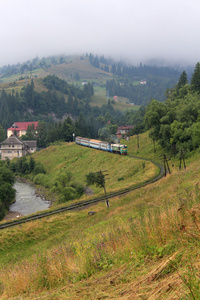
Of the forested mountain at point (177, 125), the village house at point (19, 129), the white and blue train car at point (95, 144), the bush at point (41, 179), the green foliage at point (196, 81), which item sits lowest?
the bush at point (41, 179)

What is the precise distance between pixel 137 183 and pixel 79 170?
3002 cm

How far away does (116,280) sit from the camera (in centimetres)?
505

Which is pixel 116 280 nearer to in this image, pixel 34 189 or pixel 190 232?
pixel 190 232

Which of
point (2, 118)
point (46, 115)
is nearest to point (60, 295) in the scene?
point (2, 118)

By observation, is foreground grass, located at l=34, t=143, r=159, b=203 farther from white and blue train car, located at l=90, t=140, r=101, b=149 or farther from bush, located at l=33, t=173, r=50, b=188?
white and blue train car, located at l=90, t=140, r=101, b=149

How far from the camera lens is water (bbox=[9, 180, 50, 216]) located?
44.6m

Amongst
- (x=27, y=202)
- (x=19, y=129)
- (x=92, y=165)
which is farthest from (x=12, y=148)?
(x=27, y=202)

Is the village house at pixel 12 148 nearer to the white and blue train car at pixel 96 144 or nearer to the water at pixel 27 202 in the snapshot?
the white and blue train car at pixel 96 144

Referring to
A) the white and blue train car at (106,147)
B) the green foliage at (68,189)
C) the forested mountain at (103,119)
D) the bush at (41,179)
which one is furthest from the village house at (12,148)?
the green foliage at (68,189)

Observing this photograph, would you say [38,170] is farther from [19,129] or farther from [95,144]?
[19,129]

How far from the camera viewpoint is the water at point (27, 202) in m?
44.6

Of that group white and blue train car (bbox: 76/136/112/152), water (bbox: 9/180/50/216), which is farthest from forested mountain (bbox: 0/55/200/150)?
water (bbox: 9/180/50/216)

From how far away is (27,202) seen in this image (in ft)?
163

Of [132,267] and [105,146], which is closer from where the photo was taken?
[132,267]
